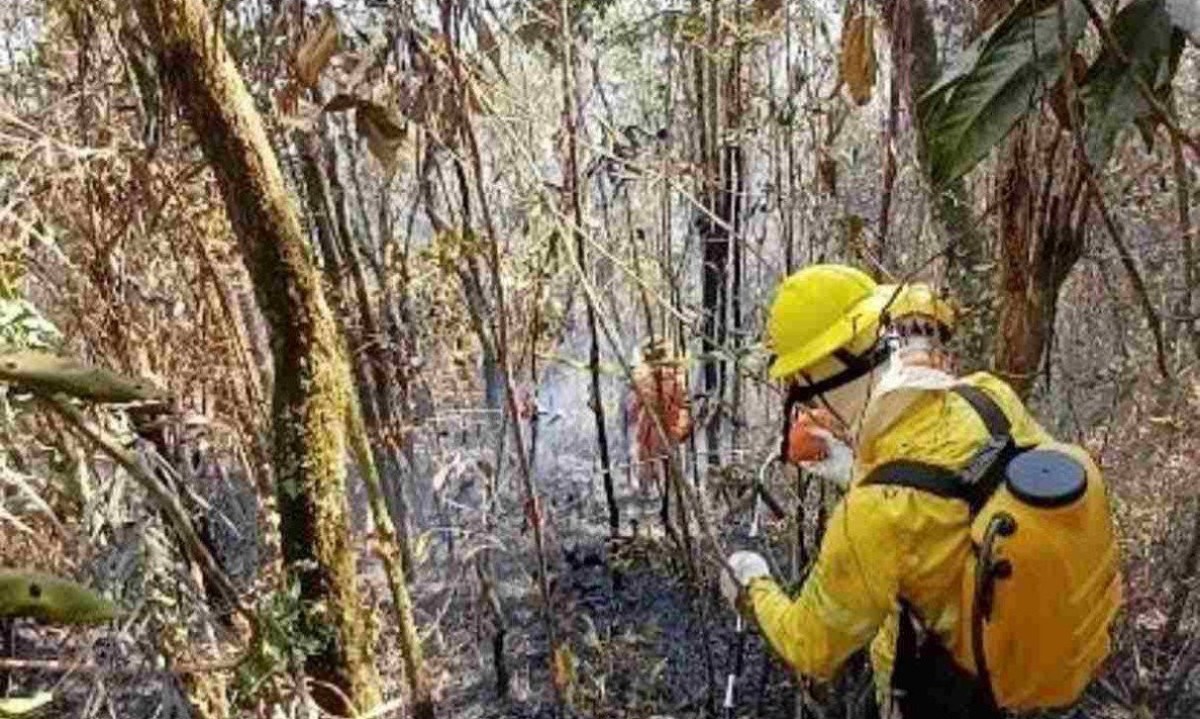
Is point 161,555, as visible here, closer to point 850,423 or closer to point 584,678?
point 850,423

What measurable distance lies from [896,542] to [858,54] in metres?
1.20

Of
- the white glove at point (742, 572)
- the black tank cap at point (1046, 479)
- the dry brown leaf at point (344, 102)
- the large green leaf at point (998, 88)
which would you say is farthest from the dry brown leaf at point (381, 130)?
the large green leaf at point (998, 88)

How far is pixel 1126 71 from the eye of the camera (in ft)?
4.98

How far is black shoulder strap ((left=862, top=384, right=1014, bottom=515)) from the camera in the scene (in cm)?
235

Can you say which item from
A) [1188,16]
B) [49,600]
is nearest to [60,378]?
[49,600]

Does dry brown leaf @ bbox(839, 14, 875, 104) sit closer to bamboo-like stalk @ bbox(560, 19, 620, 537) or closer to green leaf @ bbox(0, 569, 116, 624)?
bamboo-like stalk @ bbox(560, 19, 620, 537)

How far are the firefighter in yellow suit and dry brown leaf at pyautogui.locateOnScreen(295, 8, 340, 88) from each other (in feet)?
3.58

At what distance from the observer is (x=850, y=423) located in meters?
2.71

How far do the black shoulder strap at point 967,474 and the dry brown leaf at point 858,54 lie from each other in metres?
0.96

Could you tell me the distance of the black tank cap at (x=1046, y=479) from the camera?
2242 millimetres

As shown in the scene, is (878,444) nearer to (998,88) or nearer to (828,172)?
(998,88)

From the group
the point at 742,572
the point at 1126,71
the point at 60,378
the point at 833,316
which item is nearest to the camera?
the point at 60,378

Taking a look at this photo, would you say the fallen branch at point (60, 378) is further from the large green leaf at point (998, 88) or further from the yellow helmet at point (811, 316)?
the yellow helmet at point (811, 316)

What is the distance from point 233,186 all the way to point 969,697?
192 cm
